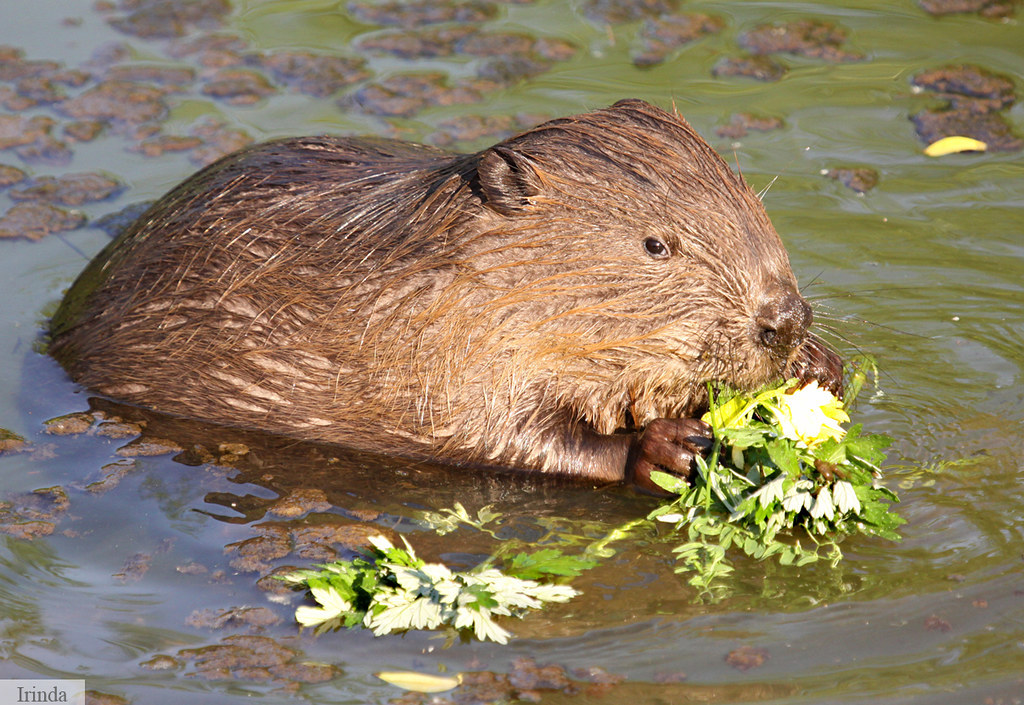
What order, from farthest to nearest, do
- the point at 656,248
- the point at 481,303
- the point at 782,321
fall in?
1. the point at 481,303
2. the point at 656,248
3. the point at 782,321

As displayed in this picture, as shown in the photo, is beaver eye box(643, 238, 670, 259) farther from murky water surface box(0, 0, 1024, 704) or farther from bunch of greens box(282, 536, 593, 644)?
bunch of greens box(282, 536, 593, 644)

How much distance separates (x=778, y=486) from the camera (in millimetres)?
4082

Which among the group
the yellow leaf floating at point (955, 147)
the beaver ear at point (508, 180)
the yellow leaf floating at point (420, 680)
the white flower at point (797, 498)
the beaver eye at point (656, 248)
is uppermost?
the beaver ear at point (508, 180)

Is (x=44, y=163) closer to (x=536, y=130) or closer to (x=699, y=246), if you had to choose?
(x=536, y=130)

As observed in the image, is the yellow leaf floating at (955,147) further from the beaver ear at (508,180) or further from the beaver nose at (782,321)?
the beaver ear at (508,180)

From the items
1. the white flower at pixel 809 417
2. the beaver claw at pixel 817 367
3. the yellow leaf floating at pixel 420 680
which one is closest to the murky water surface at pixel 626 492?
the yellow leaf floating at pixel 420 680

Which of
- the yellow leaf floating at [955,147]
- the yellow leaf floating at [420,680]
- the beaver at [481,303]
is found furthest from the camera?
the yellow leaf floating at [955,147]

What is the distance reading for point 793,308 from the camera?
4195 mm

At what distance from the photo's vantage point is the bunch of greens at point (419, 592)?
3.77 m

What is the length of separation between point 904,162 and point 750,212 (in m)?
2.71

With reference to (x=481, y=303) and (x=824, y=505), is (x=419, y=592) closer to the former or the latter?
(x=481, y=303)

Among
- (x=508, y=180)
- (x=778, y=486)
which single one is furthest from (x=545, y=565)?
(x=508, y=180)

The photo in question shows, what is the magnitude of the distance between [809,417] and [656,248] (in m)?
0.78

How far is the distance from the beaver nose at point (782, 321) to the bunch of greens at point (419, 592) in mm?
1003
